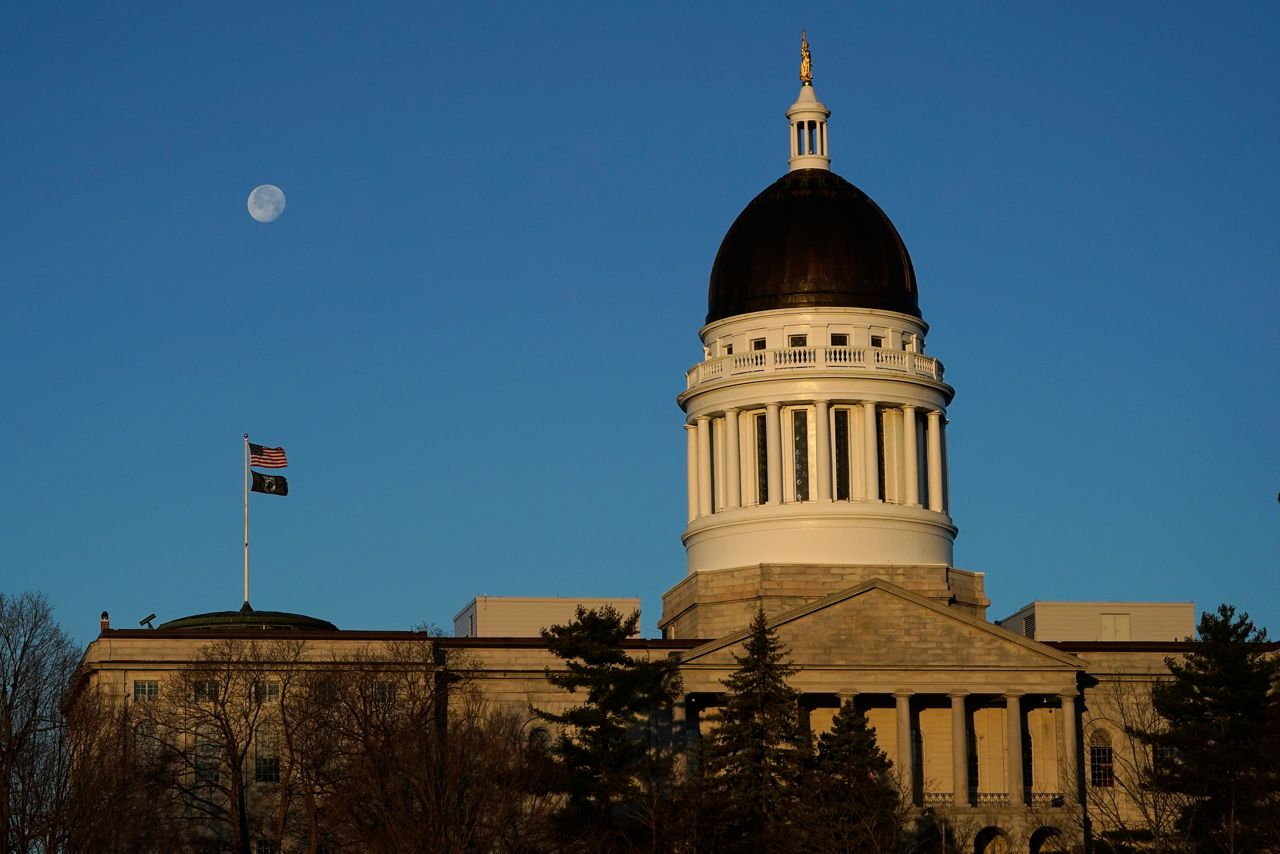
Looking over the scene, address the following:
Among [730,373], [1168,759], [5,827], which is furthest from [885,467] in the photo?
[5,827]

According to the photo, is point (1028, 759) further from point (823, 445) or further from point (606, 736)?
point (606, 736)

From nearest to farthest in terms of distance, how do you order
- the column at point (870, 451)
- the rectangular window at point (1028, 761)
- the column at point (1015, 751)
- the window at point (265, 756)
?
1. the window at point (265, 756)
2. the column at point (1015, 751)
3. the rectangular window at point (1028, 761)
4. the column at point (870, 451)

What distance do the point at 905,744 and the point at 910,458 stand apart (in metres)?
14.1

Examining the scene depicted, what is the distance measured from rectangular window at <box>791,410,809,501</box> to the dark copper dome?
4.12 meters

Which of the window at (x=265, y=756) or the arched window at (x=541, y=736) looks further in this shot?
the window at (x=265, y=756)

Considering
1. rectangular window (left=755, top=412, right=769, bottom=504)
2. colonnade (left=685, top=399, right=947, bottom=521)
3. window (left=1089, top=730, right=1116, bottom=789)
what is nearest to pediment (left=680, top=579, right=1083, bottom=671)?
window (left=1089, top=730, right=1116, bottom=789)

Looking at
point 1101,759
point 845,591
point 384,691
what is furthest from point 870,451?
point 384,691

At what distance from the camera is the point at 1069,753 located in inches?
4058

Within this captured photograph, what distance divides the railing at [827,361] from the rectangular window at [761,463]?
1963 mm

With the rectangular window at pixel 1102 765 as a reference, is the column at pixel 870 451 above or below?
above

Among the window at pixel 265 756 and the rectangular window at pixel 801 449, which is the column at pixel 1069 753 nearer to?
the rectangular window at pixel 801 449

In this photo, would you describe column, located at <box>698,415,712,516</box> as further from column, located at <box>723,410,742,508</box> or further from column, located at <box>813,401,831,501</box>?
column, located at <box>813,401,831,501</box>

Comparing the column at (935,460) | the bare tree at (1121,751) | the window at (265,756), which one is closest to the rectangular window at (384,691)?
the window at (265,756)

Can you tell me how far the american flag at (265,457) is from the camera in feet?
350
